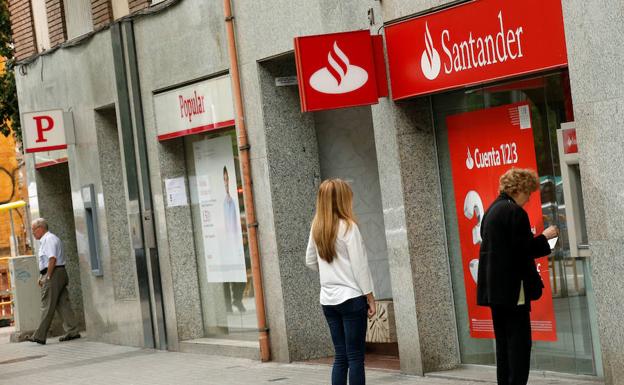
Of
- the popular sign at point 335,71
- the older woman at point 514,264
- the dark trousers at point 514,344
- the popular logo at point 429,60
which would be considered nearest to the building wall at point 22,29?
A: the popular sign at point 335,71

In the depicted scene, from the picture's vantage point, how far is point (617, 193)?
353 inches

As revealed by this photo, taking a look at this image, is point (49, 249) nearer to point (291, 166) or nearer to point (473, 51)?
point (291, 166)

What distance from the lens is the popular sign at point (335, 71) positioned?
11258 mm

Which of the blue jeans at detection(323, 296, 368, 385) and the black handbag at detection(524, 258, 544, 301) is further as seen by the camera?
the blue jeans at detection(323, 296, 368, 385)

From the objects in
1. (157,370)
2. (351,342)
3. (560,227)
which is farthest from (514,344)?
(157,370)

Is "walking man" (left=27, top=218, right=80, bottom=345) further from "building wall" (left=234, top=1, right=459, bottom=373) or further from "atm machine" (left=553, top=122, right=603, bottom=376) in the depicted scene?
"atm machine" (left=553, top=122, right=603, bottom=376)

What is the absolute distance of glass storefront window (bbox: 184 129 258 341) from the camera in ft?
50.0

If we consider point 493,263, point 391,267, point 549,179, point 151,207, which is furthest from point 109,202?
→ point 493,263

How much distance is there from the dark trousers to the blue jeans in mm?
991

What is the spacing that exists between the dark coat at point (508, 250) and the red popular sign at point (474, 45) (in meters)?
1.50

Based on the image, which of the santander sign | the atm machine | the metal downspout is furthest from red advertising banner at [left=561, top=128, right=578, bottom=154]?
the metal downspout

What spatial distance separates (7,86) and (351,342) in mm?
15608

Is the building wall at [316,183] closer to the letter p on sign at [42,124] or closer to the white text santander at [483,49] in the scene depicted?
the white text santander at [483,49]

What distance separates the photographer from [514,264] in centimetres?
868
